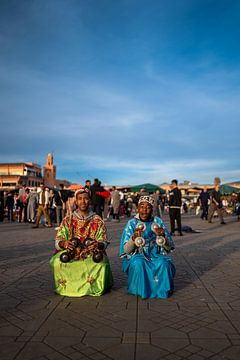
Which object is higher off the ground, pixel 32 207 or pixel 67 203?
pixel 67 203

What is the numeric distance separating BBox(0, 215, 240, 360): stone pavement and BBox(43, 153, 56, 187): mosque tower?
9984cm

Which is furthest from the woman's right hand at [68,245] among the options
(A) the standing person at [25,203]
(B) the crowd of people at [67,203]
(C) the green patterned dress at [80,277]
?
(A) the standing person at [25,203]

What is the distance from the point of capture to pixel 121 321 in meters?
3.43

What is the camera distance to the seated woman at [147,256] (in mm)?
4238

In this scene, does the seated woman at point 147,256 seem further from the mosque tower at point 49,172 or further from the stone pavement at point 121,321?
the mosque tower at point 49,172

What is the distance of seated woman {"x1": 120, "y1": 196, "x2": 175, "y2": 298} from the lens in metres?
4.24

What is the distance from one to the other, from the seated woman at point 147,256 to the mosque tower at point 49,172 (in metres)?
100

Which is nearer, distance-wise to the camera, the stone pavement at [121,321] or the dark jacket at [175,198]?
the stone pavement at [121,321]

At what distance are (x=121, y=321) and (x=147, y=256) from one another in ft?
4.05

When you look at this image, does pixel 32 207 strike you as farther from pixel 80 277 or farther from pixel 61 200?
pixel 80 277

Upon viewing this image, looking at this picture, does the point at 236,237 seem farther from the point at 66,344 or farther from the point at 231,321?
the point at 66,344

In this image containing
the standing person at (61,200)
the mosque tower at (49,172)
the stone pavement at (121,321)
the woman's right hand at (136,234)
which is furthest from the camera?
the mosque tower at (49,172)

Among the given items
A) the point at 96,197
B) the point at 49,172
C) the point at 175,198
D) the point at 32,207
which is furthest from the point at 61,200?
the point at 49,172

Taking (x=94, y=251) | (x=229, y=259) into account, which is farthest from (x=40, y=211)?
(x=94, y=251)
